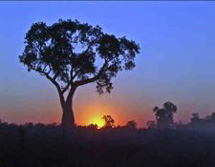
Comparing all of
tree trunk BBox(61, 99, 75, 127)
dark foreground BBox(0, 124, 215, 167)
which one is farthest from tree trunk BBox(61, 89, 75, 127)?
dark foreground BBox(0, 124, 215, 167)

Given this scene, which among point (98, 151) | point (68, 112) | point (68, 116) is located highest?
point (68, 112)

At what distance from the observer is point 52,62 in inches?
2349

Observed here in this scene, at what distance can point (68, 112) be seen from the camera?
192 ft

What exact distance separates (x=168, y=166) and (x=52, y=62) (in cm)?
2908

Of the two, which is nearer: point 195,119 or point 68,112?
point 68,112

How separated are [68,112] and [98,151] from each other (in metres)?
22.0

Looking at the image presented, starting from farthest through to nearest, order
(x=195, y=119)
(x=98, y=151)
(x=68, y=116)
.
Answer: (x=195, y=119)
(x=68, y=116)
(x=98, y=151)

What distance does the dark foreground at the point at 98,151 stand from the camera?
32.4 meters

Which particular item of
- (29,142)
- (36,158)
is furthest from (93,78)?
(36,158)

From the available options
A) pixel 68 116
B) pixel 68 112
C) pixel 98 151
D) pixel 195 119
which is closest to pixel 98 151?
pixel 98 151

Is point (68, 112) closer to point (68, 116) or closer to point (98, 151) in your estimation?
point (68, 116)

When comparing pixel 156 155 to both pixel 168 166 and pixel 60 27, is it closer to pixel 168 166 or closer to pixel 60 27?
→ pixel 168 166

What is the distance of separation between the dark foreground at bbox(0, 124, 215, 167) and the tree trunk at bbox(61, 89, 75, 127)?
1306cm

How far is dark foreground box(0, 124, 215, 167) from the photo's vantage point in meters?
32.4
